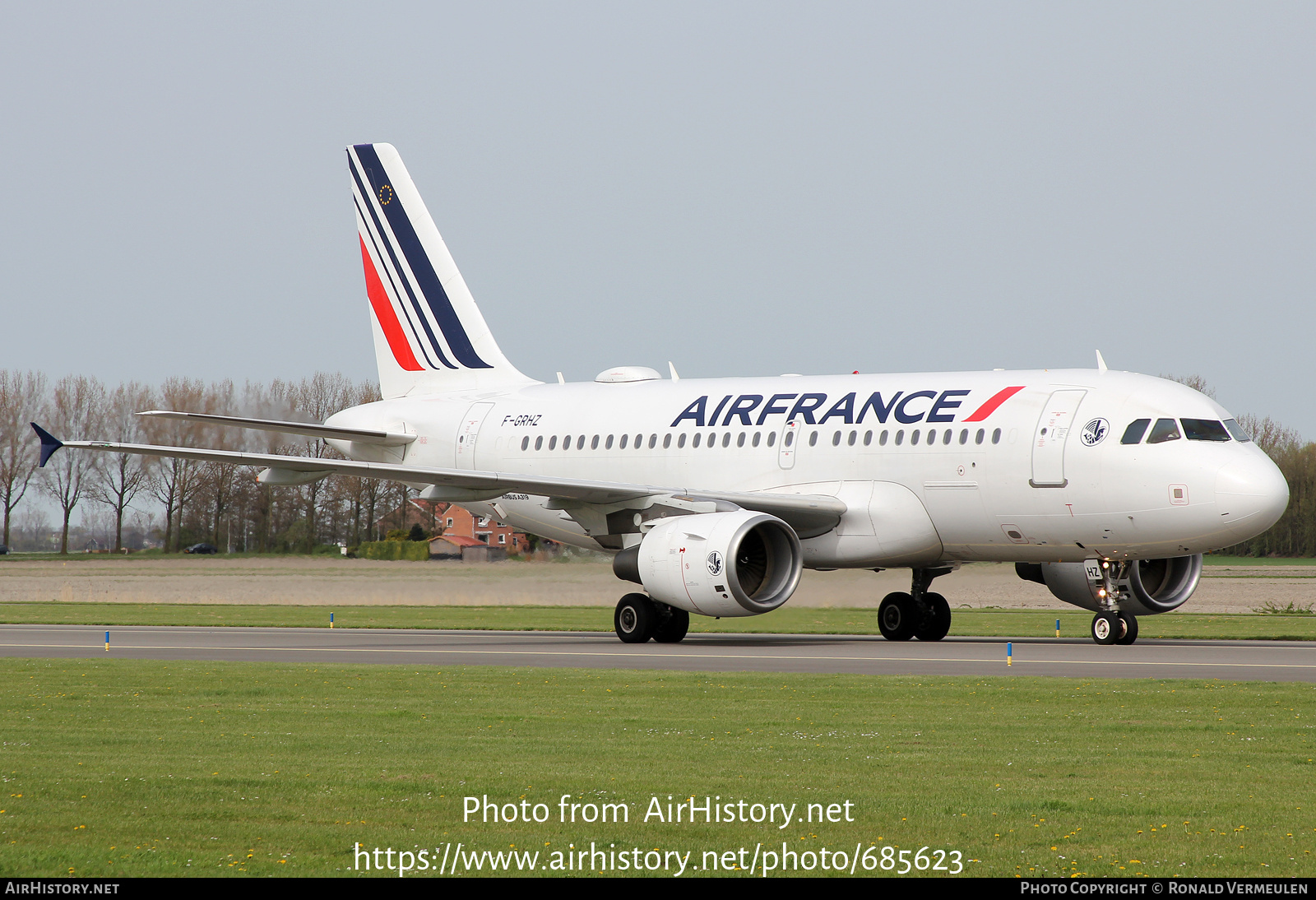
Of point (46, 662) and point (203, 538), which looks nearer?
point (46, 662)

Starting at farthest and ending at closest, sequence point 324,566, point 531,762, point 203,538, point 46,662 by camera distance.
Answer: point 203,538 < point 324,566 < point 46,662 < point 531,762

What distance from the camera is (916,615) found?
1052 inches

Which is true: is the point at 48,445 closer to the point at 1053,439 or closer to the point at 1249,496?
the point at 1053,439

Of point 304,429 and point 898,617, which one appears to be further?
point 304,429

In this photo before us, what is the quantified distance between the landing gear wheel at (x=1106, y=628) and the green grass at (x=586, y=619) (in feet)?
9.75

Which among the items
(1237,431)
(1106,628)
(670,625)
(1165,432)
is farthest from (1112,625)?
(670,625)

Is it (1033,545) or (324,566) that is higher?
(1033,545)

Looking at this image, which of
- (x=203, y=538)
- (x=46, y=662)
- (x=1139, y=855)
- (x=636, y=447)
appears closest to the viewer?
(x=1139, y=855)

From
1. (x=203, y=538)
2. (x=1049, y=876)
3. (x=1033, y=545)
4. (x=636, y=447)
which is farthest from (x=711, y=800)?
(x=203, y=538)

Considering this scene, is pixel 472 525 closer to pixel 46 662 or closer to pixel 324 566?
pixel 324 566

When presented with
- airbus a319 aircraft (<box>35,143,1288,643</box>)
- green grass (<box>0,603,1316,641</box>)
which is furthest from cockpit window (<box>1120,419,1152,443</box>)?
green grass (<box>0,603,1316,641</box>)

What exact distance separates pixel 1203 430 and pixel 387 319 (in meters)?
18.4
